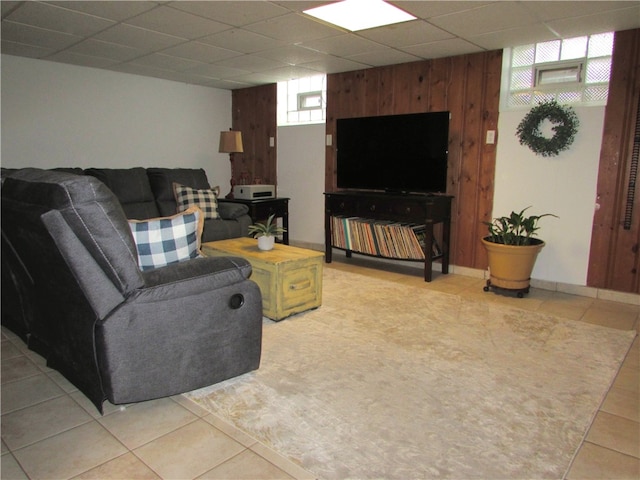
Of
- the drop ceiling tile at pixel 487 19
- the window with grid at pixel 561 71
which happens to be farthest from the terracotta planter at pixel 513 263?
the drop ceiling tile at pixel 487 19

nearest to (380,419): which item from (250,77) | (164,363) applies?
(164,363)

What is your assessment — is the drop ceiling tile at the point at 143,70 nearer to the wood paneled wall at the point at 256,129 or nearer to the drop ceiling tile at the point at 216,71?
the drop ceiling tile at the point at 216,71

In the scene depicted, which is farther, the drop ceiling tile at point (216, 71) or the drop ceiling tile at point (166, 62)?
the drop ceiling tile at point (216, 71)

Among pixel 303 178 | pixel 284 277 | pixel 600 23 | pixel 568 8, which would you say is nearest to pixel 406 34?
pixel 568 8

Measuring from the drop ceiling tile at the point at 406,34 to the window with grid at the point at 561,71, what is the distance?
859mm

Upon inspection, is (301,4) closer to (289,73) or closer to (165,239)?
(165,239)

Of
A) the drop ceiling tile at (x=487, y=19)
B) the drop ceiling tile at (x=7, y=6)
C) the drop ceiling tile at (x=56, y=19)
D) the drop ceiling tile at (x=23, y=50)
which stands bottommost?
the drop ceiling tile at (x=23, y=50)

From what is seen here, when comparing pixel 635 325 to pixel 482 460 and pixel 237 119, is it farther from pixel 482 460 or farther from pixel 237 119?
pixel 237 119

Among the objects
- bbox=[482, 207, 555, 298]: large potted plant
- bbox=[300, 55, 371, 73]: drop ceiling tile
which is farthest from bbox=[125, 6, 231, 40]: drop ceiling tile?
bbox=[482, 207, 555, 298]: large potted plant

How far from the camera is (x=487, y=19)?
10.8ft

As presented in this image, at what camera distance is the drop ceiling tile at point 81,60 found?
457 centimetres

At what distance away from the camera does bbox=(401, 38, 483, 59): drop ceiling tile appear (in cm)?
395

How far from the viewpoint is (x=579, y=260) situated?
399 cm

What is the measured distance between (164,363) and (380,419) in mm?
977
